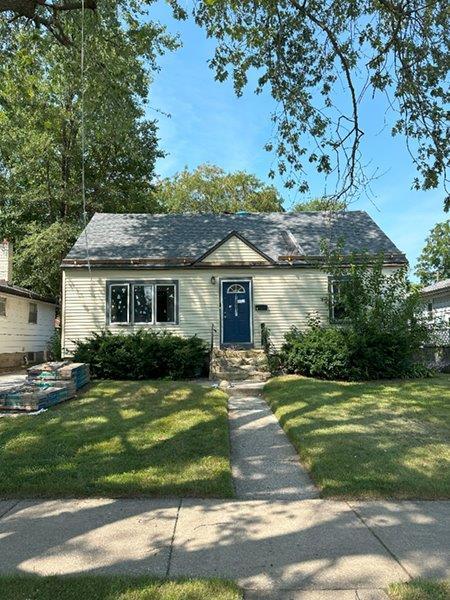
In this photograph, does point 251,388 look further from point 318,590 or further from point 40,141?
point 40,141

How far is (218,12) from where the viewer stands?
325 inches

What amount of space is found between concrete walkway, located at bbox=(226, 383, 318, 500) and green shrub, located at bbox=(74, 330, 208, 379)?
464 centimetres

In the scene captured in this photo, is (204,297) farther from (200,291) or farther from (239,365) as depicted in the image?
(239,365)

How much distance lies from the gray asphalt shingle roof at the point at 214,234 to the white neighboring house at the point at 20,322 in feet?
12.6

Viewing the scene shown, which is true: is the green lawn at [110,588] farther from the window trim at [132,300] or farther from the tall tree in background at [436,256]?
the tall tree in background at [436,256]

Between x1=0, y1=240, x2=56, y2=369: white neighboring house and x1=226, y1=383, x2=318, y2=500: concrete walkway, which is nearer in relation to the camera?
x1=226, y1=383, x2=318, y2=500: concrete walkway

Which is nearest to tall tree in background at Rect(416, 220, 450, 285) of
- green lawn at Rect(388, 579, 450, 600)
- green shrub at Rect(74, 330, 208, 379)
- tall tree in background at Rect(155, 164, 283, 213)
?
tall tree in background at Rect(155, 164, 283, 213)

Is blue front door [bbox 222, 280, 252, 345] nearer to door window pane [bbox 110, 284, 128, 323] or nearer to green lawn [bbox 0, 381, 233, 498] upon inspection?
door window pane [bbox 110, 284, 128, 323]

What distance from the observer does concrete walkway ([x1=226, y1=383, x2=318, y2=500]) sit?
5.23 metres

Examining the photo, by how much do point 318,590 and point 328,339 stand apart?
36.0ft

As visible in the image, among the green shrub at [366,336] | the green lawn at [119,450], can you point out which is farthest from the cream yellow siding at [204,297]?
the green lawn at [119,450]

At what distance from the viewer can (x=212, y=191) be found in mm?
44281

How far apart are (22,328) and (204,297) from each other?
8.27 meters

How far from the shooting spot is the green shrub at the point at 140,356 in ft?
45.6
